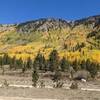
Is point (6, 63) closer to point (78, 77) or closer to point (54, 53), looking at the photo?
point (54, 53)

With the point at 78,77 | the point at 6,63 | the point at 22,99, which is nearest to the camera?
the point at 22,99

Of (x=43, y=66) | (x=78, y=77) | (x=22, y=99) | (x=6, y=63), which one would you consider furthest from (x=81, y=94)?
(x=6, y=63)

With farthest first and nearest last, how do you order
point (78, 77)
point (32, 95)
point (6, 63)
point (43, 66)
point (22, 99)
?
point (6, 63), point (43, 66), point (78, 77), point (32, 95), point (22, 99)

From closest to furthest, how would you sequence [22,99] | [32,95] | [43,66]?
[22,99], [32,95], [43,66]

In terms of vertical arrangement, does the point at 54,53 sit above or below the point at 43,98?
above

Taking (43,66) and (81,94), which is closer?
(81,94)

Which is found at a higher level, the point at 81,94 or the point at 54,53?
the point at 54,53

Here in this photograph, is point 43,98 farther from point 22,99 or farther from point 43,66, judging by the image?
point 43,66

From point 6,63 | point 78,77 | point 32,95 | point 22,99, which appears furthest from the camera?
point 6,63

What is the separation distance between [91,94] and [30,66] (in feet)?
451

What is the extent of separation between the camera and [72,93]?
99.1 feet

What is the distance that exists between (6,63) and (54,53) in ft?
144

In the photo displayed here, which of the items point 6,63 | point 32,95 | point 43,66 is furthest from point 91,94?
point 6,63

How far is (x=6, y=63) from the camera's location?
19538cm
